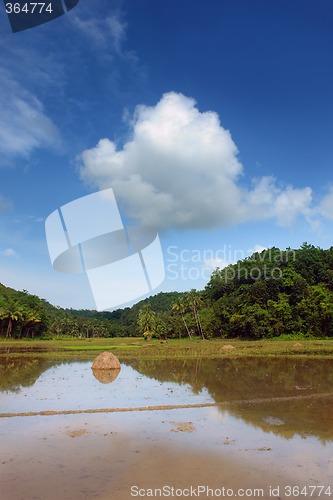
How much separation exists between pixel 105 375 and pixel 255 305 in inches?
1735

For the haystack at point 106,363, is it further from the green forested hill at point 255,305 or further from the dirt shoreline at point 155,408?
the green forested hill at point 255,305

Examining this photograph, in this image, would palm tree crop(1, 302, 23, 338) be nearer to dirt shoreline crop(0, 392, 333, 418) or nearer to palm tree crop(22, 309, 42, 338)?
palm tree crop(22, 309, 42, 338)

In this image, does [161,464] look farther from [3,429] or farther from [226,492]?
[3,429]

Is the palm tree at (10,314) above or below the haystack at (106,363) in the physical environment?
above

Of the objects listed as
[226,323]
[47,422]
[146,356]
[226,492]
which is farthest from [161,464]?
[226,323]

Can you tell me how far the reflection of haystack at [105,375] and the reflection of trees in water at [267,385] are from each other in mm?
2029

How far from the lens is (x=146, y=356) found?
39.0 metres

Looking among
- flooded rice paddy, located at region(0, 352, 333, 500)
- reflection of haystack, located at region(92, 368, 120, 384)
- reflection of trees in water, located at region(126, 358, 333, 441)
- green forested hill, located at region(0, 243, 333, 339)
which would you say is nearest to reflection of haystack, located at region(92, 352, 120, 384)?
reflection of haystack, located at region(92, 368, 120, 384)

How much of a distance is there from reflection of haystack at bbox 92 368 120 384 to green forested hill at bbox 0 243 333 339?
3873cm

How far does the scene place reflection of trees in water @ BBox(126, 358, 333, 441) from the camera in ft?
45.1

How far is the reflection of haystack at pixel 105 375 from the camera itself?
24366 mm

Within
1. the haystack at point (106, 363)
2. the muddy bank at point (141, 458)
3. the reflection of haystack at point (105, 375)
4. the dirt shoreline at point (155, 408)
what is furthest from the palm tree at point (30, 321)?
the muddy bank at point (141, 458)

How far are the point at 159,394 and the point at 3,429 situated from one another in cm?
822

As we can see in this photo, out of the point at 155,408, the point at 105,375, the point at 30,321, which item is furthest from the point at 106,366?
the point at 30,321
